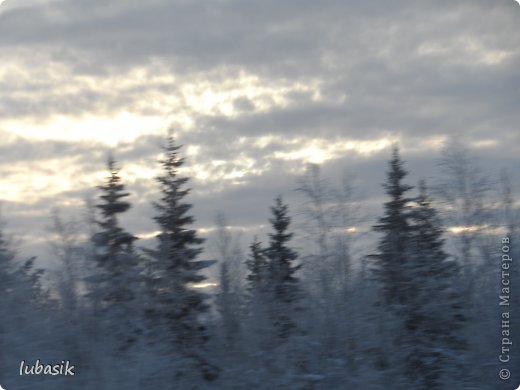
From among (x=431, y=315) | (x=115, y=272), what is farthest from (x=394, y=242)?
(x=115, y=272)

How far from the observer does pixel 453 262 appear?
70.2 ft

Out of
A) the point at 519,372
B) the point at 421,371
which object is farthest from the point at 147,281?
the point at 519,372

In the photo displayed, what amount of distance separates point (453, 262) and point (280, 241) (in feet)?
28.8

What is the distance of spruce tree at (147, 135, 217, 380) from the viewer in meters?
21.1

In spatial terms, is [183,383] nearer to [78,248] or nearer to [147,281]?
[147,281]

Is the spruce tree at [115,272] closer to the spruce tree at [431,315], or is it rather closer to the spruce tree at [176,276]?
the spruce tree at [176,276]

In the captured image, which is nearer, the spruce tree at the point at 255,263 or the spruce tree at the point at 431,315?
the spruce tree at the point at 431,315

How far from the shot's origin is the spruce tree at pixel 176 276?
69.2ft

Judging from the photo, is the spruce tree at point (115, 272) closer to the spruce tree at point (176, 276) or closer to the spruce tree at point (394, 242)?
the spruce tree at point (176, 276)

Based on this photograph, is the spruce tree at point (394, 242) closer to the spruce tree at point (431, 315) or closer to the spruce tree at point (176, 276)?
the spruce tree at point (431, 315)

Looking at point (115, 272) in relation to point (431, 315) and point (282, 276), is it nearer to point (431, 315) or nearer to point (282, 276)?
point (282, 276)

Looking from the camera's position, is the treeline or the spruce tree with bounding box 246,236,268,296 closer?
the treeline

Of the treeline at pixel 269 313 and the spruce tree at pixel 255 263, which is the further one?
the spruce tree at pixel 255 263

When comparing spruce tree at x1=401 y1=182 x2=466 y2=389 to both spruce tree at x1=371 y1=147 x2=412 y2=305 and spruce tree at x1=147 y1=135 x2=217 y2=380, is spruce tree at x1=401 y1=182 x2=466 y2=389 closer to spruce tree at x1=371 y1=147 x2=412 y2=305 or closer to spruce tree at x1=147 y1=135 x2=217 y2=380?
spruce tree at x1=371 y1=147 x2=412 y2=305
